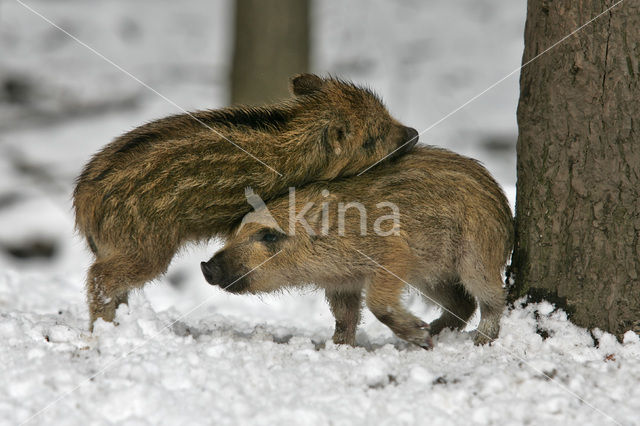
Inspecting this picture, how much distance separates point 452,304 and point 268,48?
457cm

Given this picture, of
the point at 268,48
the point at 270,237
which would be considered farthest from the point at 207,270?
the point at 268,48

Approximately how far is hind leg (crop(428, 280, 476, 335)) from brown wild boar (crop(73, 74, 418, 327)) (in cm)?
92

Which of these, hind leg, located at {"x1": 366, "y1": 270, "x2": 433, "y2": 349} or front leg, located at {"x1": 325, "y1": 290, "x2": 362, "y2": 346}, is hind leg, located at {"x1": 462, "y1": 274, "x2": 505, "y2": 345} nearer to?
hind leg, located at {"x1": 366, "y1": 270, "x2": 433, "y2": 349}

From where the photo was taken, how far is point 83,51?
505 inches

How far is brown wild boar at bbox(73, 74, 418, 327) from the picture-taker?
4.14 m

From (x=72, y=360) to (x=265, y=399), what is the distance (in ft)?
3.25

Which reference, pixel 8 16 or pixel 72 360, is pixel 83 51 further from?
pixel 72 360

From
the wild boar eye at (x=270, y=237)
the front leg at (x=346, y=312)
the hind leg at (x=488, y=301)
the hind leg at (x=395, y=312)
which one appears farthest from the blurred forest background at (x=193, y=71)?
the hind leg at (x=488, y=301)

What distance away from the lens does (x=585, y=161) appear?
13.1 ft

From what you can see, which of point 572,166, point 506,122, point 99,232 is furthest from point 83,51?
point 572,166

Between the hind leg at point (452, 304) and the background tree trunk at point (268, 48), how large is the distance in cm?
417

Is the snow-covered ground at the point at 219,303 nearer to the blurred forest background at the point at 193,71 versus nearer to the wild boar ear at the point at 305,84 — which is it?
the blurred forest background at the point at 193,71

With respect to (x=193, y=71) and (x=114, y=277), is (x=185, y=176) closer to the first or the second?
(x=114, y=277)

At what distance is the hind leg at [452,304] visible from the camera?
190 inches
